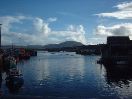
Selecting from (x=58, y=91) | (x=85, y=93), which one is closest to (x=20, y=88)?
(x=58, y=91)

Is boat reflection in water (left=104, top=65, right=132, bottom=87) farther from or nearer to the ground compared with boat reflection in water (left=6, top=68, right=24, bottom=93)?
nearer to the ground

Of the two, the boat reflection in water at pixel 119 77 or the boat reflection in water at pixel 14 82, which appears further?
the boat reflection in water at pixel 119 77

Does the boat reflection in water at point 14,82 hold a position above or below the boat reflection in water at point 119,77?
above

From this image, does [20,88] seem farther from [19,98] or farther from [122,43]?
[122,43]

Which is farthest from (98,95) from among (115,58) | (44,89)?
(115,58)

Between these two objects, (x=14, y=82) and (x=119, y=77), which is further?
(x=119, y=77)

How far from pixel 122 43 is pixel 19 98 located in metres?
119

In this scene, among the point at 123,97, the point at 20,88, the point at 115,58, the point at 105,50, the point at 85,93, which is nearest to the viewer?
the point at 123,97

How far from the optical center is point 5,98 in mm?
34969

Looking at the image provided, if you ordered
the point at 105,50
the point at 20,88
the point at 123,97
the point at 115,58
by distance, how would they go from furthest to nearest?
the point at 105,50, the point at 115,58, the point at 20,88, the point at 123,97

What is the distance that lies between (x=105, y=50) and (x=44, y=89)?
94.2 metres

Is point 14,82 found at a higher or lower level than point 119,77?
higher

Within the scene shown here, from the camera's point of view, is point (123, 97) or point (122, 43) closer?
point (123, 97)

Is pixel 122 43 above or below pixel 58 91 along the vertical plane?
above
